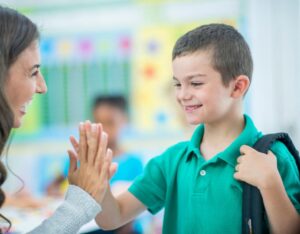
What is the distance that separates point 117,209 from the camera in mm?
1122

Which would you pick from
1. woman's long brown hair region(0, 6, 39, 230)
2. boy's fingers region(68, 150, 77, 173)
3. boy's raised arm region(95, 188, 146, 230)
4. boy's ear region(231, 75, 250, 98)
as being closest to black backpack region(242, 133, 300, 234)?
boy's ear region(231, 75, 250, 98)

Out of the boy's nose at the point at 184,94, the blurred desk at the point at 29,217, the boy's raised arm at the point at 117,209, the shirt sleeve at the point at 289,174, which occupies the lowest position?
the blurred desk at the point at 29,217

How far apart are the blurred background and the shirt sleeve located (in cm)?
141

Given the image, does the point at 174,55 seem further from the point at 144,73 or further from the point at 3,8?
the point at 144,73

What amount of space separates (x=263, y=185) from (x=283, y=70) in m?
1.63

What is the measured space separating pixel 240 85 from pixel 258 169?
23cm

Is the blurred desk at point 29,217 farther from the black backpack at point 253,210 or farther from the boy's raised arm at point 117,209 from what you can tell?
the black backpack at point 253,210

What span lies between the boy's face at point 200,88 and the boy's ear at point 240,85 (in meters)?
0.01

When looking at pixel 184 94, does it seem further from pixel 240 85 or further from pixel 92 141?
pixel 92 141

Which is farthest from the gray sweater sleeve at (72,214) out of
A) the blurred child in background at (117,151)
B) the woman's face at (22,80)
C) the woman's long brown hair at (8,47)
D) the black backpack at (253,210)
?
the blurred child in background at (117,151)

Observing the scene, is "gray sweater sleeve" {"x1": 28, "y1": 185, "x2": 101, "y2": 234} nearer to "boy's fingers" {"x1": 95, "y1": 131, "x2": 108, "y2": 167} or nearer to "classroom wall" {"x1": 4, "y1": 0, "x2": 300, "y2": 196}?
"boy's fingers" {"x1": 95, "y1": 131, "x2": 108, "y2": 167}

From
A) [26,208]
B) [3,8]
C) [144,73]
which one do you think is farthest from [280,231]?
[144,73]

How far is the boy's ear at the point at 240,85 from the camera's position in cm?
105

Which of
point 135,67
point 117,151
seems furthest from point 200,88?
point 135,67
